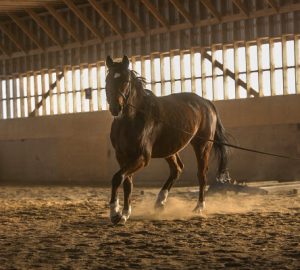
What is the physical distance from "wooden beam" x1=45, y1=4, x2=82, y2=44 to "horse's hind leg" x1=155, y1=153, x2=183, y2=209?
12.6 metres

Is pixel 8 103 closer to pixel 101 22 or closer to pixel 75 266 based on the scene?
pixel 101 22

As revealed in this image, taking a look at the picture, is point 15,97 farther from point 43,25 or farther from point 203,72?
point 203,72

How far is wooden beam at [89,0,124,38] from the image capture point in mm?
19875

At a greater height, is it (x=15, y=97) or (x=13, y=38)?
(x=13, y=38)

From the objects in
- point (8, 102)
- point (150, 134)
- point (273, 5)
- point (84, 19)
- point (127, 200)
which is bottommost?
point (127, 200)

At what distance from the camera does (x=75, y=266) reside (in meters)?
4.99

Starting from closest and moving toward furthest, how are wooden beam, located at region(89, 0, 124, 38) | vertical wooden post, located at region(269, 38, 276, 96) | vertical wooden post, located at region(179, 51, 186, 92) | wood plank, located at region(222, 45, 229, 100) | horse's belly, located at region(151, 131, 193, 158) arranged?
1. horse's belly, located at region(151, 131, 193, 158)
2. vertical wooden post, located at region(269, 38, 276, 96)
3. wood plank, located at region(222, 45, 229, 100)
4. vertical wooden post, located at region(179, 51, 186, 92)
5. wooden beam, located at region(89, 0, 124, 38)

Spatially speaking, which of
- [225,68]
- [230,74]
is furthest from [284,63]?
[225,68]

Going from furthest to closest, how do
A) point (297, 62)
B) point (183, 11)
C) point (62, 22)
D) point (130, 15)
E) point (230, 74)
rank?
point (62, 22), point (130, 15), point (183, 11), point (230, 74), point (297, 62)

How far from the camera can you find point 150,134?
26.9 ft

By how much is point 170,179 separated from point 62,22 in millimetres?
13059

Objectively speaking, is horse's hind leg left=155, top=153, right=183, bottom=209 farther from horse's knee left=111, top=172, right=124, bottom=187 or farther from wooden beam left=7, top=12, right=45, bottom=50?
Result: wooden beam left=7, top=12, right=45, bottom=50

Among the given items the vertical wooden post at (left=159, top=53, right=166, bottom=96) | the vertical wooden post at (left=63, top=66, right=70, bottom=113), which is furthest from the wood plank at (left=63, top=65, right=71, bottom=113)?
the vertical wooden post at (left=159, top=53, right=166, bottom=96)

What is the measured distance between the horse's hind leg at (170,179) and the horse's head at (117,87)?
1846mm
